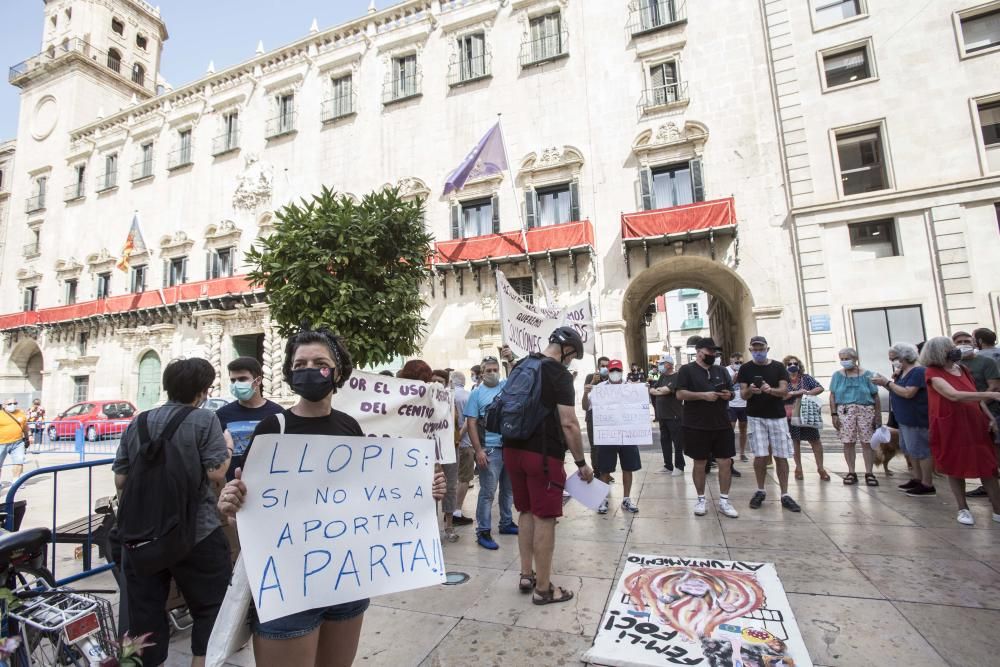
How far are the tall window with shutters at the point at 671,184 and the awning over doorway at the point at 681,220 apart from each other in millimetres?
878

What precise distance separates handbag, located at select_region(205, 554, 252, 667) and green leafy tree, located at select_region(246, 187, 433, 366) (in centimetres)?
1007

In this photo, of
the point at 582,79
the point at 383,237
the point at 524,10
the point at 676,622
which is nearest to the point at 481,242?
the point at 383,237

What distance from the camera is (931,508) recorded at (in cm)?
521

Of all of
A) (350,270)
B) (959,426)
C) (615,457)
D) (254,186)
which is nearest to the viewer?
(959,426)

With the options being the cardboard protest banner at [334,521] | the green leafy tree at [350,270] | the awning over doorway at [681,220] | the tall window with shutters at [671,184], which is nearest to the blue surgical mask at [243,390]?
the cardboard protest banner at [334,521]

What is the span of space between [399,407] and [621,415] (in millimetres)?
3283

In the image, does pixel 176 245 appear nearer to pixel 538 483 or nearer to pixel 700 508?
pixel 538 483

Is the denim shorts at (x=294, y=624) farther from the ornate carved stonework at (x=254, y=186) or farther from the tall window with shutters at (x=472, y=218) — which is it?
the ornate carved stonework at (x=254, y=186)

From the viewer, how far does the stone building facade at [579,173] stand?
42.9 feet

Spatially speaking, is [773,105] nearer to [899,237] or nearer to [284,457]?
[899,237]

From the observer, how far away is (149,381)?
23.3m

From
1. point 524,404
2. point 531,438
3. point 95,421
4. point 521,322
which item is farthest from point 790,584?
point 95,421

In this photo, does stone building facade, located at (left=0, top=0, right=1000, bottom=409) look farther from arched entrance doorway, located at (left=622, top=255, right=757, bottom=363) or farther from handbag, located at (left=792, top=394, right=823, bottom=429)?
handbag, located at (left=792, top=394, right=823, bottom=429)

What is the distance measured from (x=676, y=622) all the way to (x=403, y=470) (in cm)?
208
